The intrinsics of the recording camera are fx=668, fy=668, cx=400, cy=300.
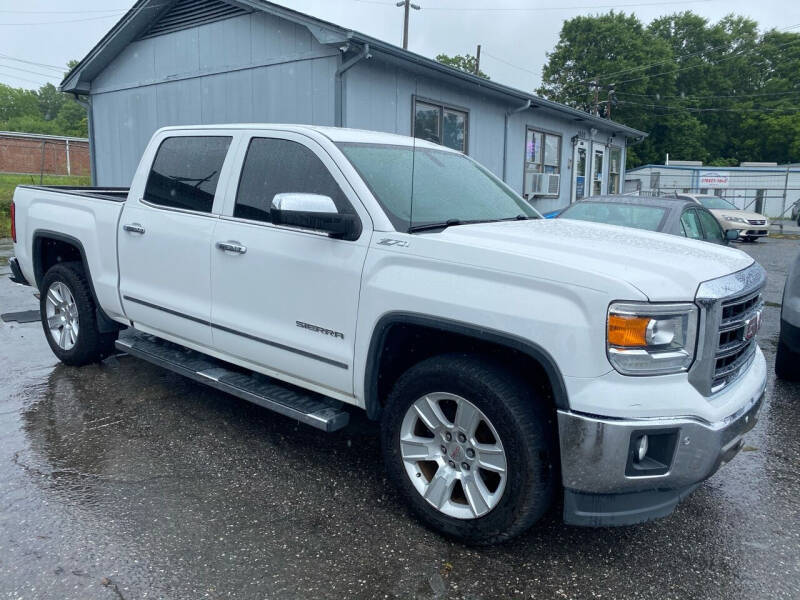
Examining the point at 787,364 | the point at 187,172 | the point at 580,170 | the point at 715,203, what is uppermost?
the point at 580,170

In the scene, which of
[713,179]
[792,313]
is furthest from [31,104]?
[792,313]

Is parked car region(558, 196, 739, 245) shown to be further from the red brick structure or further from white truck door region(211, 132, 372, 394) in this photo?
the red brick structure

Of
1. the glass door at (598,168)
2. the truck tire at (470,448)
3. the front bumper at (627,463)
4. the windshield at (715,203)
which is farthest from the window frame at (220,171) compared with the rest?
the windshield at (715,203)

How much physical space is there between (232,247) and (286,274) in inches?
19.2

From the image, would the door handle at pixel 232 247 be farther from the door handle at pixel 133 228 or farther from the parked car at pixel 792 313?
the parked car at pixel 792 313

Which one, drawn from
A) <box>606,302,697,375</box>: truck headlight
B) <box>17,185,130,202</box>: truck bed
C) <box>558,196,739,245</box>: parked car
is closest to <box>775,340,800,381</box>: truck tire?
<box>558,196,739,245</box>: parked car

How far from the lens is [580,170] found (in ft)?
66.0

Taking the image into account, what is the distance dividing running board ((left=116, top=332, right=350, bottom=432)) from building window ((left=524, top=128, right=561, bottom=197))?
13244 millimetres

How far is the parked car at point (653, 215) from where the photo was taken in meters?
7.48

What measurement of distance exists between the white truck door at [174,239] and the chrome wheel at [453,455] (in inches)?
64.6

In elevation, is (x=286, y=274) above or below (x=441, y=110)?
below

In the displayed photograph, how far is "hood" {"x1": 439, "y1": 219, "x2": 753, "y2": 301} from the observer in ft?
8.67

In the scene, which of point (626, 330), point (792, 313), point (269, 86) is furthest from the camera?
point (269, 86)

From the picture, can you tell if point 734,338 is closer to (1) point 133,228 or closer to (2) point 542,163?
(1) point 133,228
